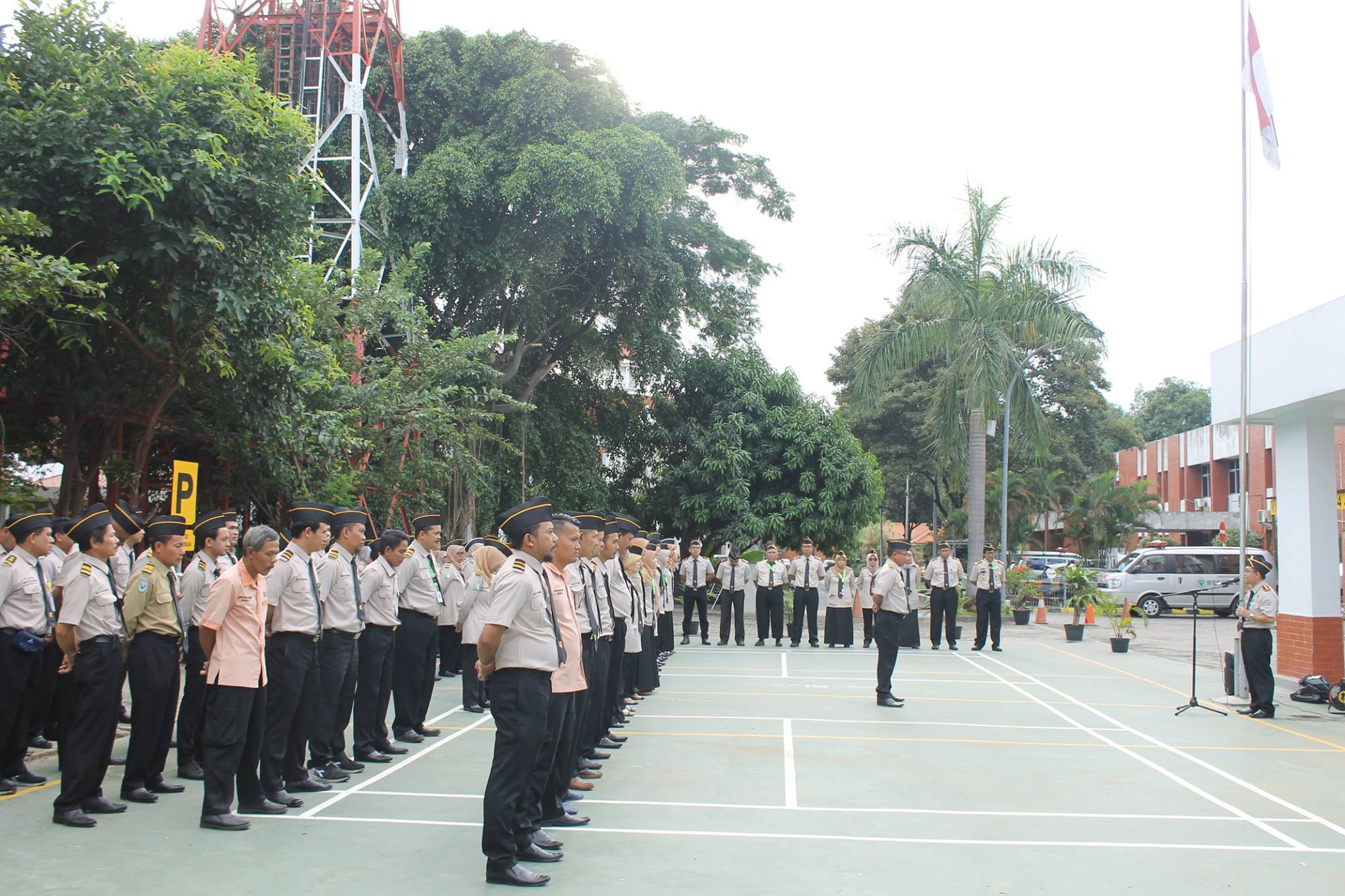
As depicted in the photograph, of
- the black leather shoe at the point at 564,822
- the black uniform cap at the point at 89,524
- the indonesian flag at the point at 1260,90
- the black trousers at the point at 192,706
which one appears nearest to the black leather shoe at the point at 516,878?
the black leather shoe at the point at 564,822

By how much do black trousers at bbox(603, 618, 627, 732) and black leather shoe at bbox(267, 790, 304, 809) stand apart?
278cm

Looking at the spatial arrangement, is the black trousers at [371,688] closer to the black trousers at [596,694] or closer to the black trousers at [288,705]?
the black trousers at [288,705]

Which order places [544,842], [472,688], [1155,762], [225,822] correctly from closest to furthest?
1. [544,842]
2. [225,822]
3. [1155,762]
4. [472,688]

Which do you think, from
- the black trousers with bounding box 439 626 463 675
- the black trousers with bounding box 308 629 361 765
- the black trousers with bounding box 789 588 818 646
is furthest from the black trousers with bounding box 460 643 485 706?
the black trousers with bounding box 789 588 818 646

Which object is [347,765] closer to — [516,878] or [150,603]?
[150,603]

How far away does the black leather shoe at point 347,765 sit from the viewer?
7.78 m

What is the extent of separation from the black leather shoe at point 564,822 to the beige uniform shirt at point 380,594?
254cm

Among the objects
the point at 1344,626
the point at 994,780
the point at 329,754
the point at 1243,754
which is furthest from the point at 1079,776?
the point at 1344,626

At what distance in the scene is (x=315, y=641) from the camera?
7.16 metres

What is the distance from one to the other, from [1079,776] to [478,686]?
5889 mm

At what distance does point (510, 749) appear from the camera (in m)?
5.30

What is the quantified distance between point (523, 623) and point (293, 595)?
7.57 feet

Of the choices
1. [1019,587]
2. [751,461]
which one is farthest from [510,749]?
[751,461]

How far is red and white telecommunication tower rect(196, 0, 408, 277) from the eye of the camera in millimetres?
19266
